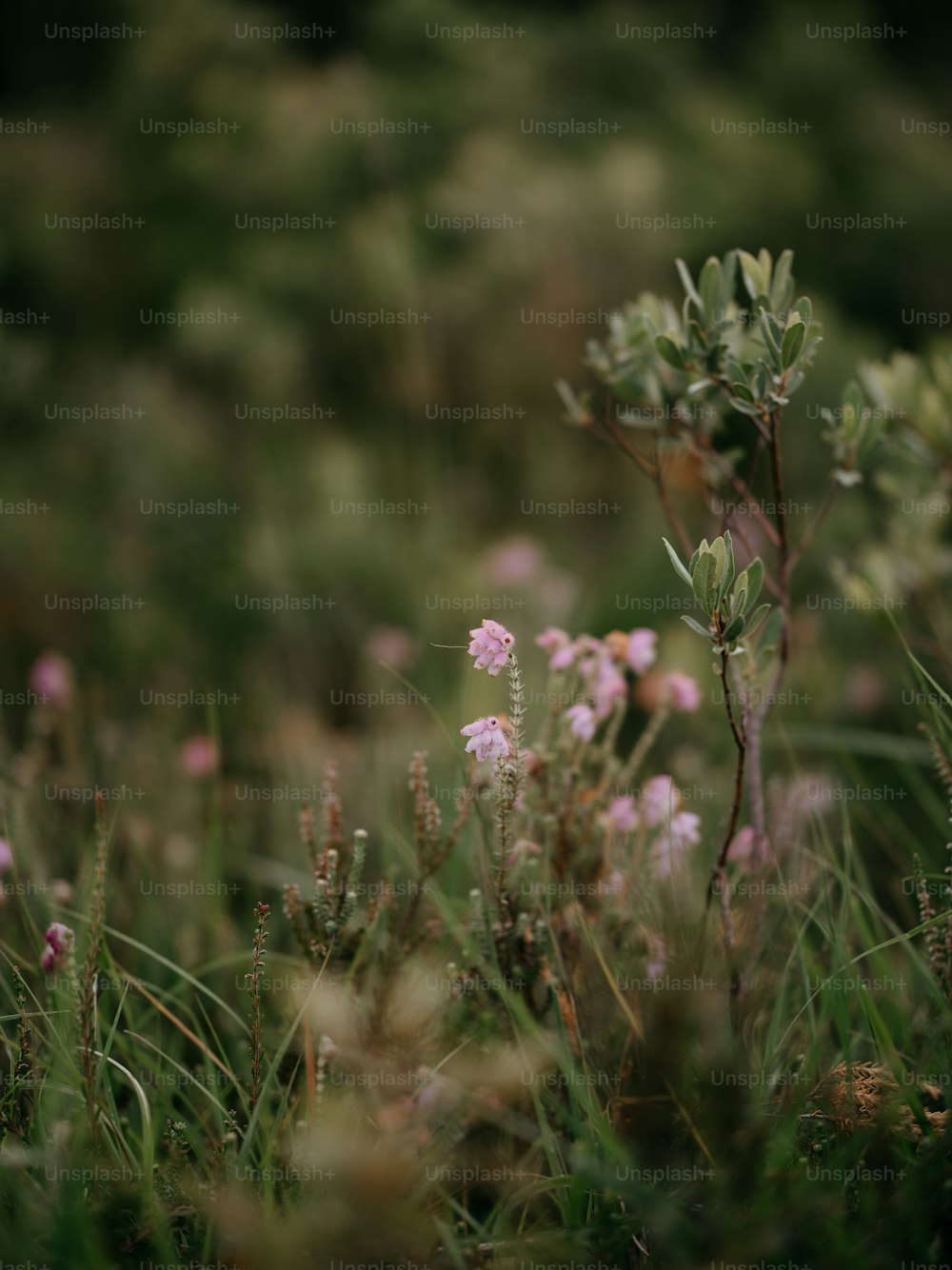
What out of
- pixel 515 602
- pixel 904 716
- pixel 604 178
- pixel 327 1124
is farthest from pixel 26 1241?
pixel 604 178

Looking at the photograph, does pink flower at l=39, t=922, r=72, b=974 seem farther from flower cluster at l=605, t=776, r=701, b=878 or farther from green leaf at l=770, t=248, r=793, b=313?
green leaf at l=770, t=248, r=793, b=313

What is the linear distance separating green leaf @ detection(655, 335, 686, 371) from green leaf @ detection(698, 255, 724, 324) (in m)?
0.09

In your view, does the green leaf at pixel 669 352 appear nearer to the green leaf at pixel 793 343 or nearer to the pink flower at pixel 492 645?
the green leaf at pixel 793 343

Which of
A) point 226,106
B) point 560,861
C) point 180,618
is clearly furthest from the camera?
point 226,106

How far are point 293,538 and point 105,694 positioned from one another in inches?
39.1

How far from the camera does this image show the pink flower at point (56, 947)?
4.15 ft

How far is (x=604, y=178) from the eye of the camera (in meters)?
4.50

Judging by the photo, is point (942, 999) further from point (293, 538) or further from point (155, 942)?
point (293, 538)

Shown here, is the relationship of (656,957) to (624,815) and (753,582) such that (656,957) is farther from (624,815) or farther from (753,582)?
(753,582)

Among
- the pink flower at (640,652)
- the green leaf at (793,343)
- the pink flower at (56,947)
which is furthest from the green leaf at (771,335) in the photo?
the pink flower at (56,947)

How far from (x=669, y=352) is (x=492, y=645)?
1.74 feet

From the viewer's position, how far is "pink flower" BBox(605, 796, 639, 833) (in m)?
1.45

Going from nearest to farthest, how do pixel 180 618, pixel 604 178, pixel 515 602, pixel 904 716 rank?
pixel 904 716
pixel 515 602
pixel 180 618
pixel 604 178

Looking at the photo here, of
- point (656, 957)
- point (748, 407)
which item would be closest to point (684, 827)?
point (656, 957)
